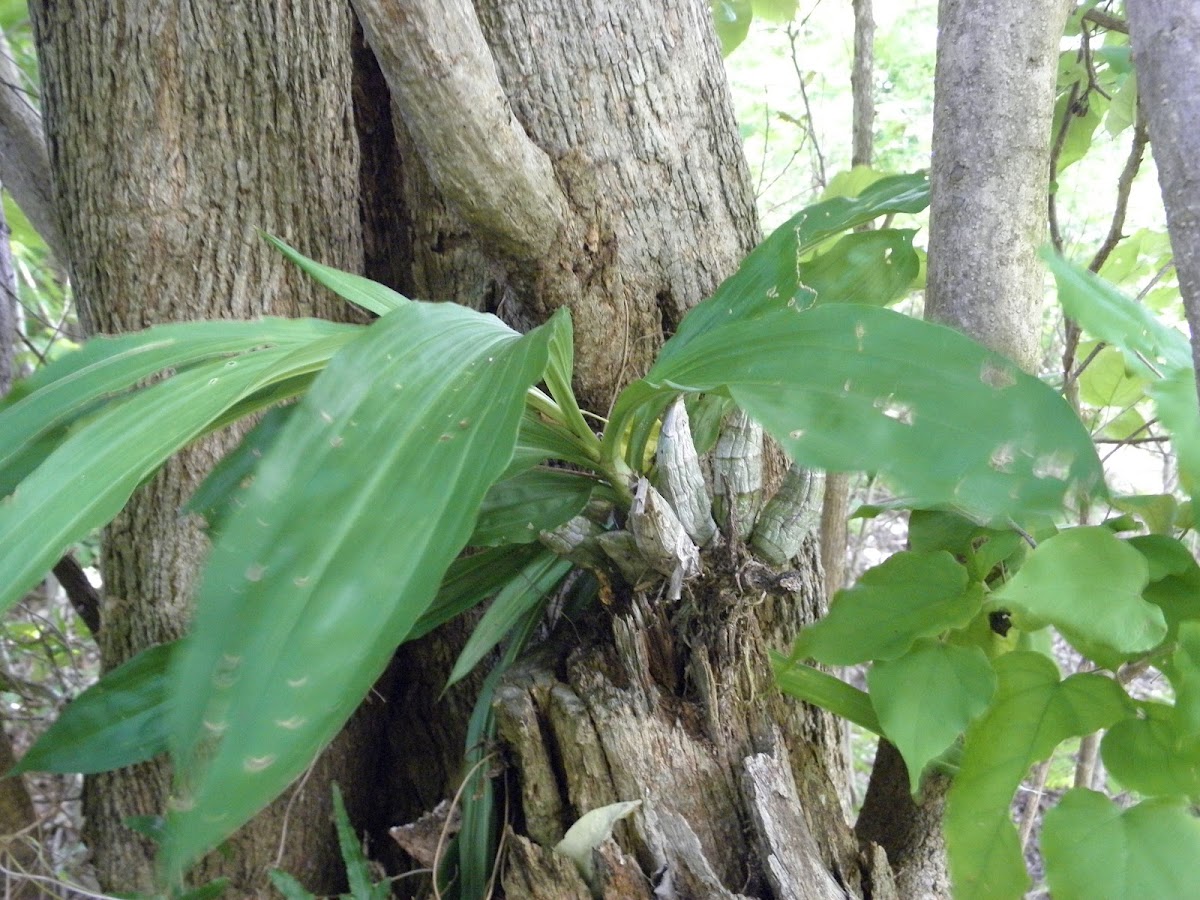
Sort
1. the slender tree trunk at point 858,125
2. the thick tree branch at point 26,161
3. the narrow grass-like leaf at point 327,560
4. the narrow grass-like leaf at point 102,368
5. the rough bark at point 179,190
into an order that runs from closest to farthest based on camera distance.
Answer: the narrow grass-like leaf at point 327,560 → the narrow grass-like leaf at point 102,368 → the rough bark at point 179,190 → the thick tree branch at point 26,161 → the slender tree trunk at point 858,125

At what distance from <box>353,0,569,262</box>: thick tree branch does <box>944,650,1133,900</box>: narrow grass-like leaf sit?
21.8 inches

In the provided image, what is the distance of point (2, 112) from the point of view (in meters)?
1.17

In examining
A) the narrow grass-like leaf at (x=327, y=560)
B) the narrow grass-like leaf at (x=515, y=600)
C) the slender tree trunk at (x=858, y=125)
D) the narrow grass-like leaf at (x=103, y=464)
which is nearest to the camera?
the narrow grass-like leaf at (x=327, y=560)

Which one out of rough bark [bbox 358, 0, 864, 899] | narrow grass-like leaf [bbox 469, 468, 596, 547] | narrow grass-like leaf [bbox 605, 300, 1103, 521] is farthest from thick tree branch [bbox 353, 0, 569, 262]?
narrow grass-like leaf [bbox 605, 300, 1103, 521]

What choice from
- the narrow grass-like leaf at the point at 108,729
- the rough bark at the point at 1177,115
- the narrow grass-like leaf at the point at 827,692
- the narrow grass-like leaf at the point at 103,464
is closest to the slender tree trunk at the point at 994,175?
the narrow grass-like leaf at the point at 827,692

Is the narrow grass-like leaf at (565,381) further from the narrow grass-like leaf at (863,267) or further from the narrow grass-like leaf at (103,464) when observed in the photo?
the narrow grass-like leaf at (863,267)

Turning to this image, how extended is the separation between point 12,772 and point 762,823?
0.72 m

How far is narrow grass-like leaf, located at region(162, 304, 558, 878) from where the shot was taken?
347mm

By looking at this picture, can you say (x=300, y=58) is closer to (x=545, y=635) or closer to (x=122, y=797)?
(x=545, y=635)

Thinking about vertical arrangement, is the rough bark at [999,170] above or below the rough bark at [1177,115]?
above

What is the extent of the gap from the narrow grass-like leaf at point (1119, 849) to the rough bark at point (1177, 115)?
381 millimetres

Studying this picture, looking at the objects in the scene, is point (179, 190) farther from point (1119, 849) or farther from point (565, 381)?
point (1119, 849)

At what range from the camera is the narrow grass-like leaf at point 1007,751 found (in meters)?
0.65

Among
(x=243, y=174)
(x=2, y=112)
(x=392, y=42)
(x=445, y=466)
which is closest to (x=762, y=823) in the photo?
(x=445, y=466)
